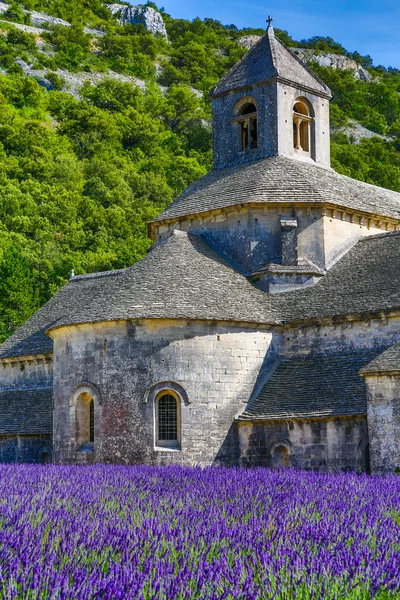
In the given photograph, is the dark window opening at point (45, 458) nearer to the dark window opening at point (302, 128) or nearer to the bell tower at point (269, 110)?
the bell tower at point (269, 110)

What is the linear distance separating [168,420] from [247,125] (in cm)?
1222

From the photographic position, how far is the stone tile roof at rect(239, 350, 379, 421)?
22.7 metres

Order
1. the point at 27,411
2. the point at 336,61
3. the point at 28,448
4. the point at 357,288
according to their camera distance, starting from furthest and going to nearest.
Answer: the point at 336,61 → the point at 27,411 → the point at 28,448 → the point at 357,288

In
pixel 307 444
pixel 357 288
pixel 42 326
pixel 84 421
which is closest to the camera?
pixel 307 444

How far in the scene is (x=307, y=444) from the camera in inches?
913

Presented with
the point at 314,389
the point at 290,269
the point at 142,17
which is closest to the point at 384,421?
the point at 314,389

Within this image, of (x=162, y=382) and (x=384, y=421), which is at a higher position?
(x=162, y=382)

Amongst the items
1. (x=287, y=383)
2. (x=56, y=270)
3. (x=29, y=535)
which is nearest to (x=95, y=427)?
(x=287, y=383)

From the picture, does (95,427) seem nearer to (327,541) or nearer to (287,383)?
(287,383)

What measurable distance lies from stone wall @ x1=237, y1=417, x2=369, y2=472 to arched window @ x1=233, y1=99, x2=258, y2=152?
11.4 m

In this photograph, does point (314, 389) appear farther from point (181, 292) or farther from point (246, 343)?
point (181, 292)

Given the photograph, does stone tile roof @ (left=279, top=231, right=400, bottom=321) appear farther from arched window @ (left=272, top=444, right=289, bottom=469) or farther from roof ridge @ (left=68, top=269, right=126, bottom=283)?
roof ridge @ (left=68, top=269, right=126, bottom=283)

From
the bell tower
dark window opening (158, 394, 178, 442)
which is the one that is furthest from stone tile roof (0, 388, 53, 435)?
the bell tower

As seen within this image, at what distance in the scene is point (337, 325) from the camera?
975 inches
